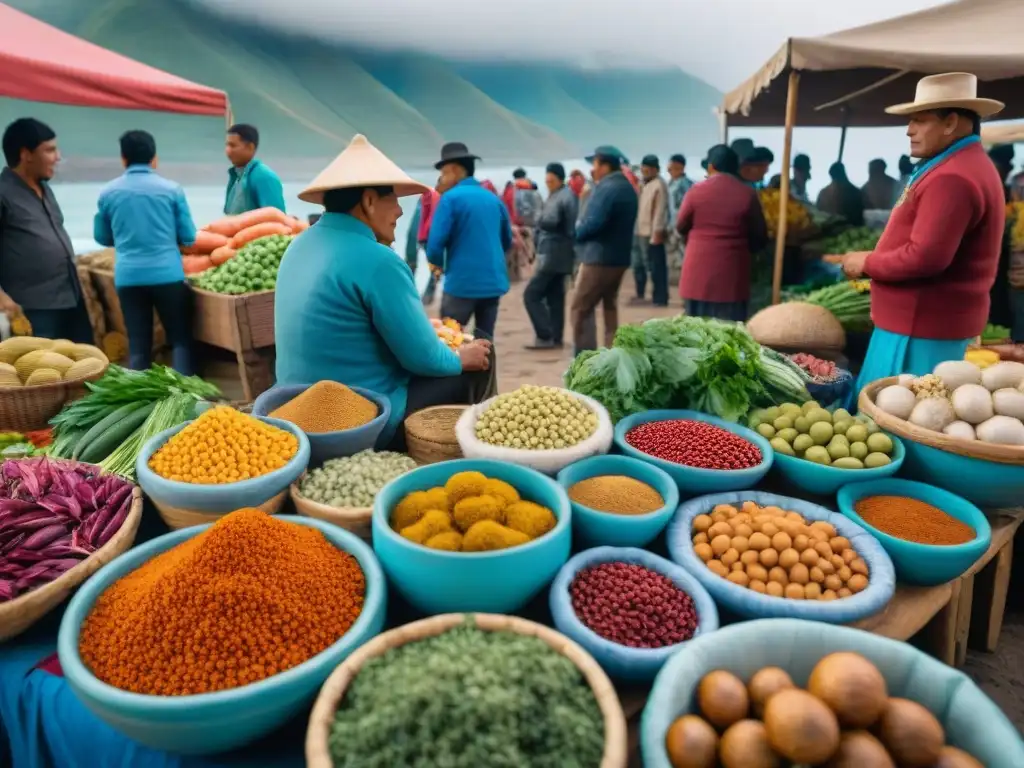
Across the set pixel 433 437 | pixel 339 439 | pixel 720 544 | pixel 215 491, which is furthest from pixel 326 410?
pixel 720 544

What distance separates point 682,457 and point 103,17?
27641 mm

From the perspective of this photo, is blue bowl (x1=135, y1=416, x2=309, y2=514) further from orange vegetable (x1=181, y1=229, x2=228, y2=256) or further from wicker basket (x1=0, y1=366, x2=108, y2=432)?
orange vegetable (x1=181, y1=229, x2=228, y2=256)

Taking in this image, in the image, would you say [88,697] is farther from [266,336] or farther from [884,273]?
[266,336]

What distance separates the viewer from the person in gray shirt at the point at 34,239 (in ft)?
12.0

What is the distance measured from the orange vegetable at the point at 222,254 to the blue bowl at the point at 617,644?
394 centimetres

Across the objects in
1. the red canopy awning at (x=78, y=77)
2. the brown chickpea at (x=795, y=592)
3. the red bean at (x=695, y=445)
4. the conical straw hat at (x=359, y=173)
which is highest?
the red canopy awning at (x=78, y=77)

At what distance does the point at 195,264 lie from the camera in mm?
4570

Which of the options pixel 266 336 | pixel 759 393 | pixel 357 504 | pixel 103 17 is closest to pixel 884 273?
pixel 759 393

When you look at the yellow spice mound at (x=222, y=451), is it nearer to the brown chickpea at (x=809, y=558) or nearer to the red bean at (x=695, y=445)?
the red bean at (x=695, y=445)

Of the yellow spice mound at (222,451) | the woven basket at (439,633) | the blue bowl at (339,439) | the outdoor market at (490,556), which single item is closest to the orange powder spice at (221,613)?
the outdoor market at (490,556)

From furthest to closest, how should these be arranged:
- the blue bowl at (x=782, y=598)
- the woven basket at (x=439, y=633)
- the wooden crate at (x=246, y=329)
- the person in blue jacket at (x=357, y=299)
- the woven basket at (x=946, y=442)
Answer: the wooden crate at (x=246, y=329)
the person in blue jacket at (x=357, y=299)
the woven basket at (x=946, y=442)
the blue bowl at (x=782, y=598)
the woven basket at (x=439, y=633)

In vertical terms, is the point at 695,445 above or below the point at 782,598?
above

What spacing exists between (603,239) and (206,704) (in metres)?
5.10

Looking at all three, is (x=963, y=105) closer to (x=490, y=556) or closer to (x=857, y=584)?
(x=857, y=584)
